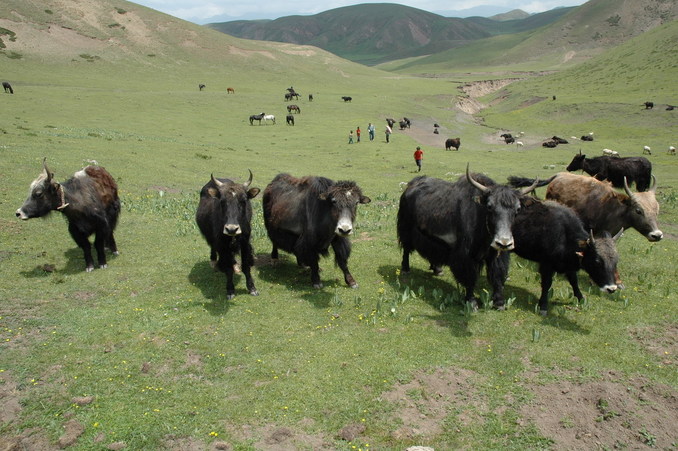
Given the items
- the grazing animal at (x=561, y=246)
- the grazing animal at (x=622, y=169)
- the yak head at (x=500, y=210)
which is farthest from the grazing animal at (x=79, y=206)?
the grazing animal at (x=622, y=169)

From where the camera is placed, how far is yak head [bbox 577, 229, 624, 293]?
7.86m

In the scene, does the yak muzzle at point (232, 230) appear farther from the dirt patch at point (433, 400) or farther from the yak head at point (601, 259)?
the yak head at point (601, 259)

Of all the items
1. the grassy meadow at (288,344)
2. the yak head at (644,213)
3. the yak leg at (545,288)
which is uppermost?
the yak head at (644,213)

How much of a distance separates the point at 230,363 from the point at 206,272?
3.99 meters

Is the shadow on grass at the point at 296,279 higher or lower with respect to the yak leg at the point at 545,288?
lower

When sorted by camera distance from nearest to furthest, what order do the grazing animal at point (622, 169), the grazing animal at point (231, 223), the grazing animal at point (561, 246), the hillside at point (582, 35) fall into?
1. the grazing animal at point (561, 246)
2. the grazing animal at point (231, 223)
3. the grazing animal at point (622, 169)
4. the hillside at point (582, 35)

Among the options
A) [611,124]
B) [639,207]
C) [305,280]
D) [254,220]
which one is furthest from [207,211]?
[611,124]

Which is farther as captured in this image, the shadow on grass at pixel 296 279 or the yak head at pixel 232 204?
the shadow on grass at pixel 296 279

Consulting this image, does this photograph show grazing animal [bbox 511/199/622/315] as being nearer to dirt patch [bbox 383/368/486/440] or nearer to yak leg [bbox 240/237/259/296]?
dirt patch [bbox 383/368/486/440]

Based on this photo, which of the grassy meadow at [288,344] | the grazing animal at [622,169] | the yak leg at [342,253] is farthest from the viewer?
the grazing animal at [622,169]

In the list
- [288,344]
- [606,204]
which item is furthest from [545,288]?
[288,344]

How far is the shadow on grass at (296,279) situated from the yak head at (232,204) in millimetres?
1773

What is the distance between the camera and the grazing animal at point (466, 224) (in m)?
7.40

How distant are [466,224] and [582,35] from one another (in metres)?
183
